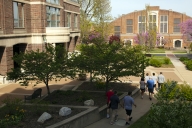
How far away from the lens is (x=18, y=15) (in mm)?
23719

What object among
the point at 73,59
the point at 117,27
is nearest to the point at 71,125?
the point at 73,59

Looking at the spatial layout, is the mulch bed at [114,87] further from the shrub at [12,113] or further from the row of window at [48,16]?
the row of window at [48,16]

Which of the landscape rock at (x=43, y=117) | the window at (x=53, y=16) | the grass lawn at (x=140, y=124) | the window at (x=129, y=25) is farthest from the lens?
the window at (x=129, y=25)

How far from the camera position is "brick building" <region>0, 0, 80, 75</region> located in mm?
21344

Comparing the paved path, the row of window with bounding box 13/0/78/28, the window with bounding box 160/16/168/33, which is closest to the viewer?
the paved path

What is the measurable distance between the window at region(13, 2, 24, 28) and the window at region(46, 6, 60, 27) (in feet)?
12.5

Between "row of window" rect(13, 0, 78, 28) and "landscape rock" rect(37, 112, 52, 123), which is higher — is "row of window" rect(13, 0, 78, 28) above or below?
above

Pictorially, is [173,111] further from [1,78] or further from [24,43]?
[24,43]

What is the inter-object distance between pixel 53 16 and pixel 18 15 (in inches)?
236

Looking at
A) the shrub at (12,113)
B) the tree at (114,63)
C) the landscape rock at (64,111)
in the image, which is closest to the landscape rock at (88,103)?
the tree at (114,63)

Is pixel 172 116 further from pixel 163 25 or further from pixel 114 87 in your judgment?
pixel 163 25

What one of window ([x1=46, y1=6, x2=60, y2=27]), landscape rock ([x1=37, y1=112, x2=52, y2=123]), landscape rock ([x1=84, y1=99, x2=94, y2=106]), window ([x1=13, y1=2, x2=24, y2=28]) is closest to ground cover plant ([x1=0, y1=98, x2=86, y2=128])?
landscape rock ([x1=37, y1=112, x2=52, y2=123])

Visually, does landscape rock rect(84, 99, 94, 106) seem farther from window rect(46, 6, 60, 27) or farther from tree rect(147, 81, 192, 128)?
window rect(46, 6, 60, 27)

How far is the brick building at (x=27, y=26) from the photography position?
21344 mm
